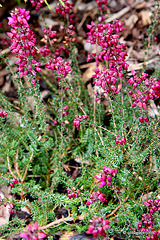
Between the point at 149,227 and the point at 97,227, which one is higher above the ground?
the point at 97,227

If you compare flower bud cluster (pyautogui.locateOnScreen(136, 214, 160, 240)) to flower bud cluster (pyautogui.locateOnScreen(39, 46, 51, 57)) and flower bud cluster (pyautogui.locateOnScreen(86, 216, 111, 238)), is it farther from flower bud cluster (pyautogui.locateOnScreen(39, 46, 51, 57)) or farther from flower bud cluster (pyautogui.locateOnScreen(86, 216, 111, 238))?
flower bud cluster (pyautogui.locateOnScreen(39, 46, 51, 57))

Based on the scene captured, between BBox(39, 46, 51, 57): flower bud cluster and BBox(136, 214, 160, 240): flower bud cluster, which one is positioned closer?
BBox(136, 214, 160, 240): flower bud cluster

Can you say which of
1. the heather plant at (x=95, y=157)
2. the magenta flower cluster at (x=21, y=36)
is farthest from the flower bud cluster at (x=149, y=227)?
the magenta flower cluster at (x=21, y=36)

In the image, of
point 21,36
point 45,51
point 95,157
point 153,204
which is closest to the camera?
point 21,36

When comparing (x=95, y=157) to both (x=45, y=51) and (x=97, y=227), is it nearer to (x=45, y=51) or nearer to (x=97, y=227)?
(x=97, y=227)

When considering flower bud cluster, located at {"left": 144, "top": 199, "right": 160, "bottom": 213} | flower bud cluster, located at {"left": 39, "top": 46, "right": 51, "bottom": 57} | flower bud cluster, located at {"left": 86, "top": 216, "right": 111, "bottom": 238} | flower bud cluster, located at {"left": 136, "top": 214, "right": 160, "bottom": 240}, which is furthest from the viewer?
flower bud cluster, located at {"left": 39, "top": 46, "right": 51, "bottom": 57}

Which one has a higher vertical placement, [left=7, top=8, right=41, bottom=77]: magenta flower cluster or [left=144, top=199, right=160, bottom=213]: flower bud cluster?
[left=7, top=8, right=41, bottom=77]: magenta flower cluster

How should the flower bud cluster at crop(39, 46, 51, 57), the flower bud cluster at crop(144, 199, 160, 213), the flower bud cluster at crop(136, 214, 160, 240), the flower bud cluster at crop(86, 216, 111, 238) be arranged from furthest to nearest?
1. the flower bud cluster at crop(39, 46, 51, 57)
2. the flower bud cluster at crop(144, 199, 160, 213)
3. the flower bud cluster at crop(136, 214, 160, 240)
4. the flower bud cluster at crop(86, 216, 111, 238)

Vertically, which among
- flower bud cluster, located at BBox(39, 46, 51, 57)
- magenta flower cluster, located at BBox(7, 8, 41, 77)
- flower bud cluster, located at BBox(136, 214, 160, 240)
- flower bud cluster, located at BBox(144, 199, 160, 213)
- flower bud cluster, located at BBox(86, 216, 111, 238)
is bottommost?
flower bud cluster, located at BBox(136, 214, 160, 240)

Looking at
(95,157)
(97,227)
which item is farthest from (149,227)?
(95,157)

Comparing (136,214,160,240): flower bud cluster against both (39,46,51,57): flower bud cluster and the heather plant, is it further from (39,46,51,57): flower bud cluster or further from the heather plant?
(39,46,51,57): flower bud cluster

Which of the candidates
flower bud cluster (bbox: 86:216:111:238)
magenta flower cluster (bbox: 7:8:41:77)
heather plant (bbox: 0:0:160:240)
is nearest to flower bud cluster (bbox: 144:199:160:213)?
heather plant (bbox: 0:0:160:240)

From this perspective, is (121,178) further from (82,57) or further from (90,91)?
(82,57)

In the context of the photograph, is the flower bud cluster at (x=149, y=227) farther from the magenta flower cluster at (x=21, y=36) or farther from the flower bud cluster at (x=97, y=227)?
the magenta flower cluster at (x=21, y=36)
